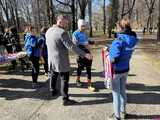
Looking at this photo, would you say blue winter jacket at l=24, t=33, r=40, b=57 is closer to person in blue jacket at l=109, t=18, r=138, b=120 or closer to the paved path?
the paved path

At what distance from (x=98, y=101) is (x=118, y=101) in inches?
68.9

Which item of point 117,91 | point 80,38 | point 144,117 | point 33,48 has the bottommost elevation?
point 144,117

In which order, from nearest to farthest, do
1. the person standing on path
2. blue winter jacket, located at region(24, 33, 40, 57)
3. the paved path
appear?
the paved path < the person standing on path < blue winter jacket, located at region(24, 33, 40, 57)

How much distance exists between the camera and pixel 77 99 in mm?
9219

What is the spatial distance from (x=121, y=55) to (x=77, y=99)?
8.83 feet

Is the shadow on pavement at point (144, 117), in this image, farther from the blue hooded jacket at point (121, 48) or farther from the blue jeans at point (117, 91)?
the blue hooded jacket at point (121, 48)

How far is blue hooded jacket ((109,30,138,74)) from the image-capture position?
682cm

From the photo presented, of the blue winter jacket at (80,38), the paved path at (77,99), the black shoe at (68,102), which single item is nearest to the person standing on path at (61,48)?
the black shoe at (68,102)

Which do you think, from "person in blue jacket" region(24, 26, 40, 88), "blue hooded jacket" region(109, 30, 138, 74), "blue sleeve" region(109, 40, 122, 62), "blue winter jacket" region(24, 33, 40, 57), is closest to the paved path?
"person in blue jacket" region(24, 26, 40, 88)

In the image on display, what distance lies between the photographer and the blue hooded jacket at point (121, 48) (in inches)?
268

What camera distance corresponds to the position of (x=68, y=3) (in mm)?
34531

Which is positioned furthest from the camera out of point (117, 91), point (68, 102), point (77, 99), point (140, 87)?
point (140, 87)

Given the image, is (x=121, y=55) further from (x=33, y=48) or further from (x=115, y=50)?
(x=33, y=48)

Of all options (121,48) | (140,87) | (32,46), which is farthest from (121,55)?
(32,46)
